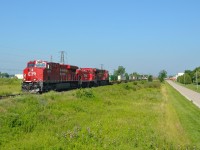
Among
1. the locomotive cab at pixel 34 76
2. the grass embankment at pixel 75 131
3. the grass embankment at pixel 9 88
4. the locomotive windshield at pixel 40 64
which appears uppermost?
the locomotive windshield at pixel 40 64

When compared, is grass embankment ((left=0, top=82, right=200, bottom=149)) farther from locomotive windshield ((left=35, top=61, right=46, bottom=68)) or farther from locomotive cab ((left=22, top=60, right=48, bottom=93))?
locomotive windshield ((left=35, top=61, right=46, bottom=68))

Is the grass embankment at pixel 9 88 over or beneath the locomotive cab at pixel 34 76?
beneath

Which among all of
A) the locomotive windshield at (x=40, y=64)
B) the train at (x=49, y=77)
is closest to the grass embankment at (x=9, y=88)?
the train at (x=49, y=77)

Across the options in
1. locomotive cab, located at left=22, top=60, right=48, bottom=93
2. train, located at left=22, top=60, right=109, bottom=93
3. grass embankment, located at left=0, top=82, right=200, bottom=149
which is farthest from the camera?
train, located at left=22, top=60, right=109, bottom=93

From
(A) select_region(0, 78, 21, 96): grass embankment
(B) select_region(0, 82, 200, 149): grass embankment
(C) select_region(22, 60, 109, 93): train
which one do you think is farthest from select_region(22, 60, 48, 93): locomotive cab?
(B) select_region(0, 82, 200, 149): grass embankment

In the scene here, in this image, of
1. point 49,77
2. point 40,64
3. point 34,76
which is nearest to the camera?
point 34,76

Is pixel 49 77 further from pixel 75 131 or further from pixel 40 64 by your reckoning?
pixel 75 131

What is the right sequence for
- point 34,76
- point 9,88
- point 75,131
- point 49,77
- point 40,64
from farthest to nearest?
point 9,88
point 49,77
point 40,64
point 34,76
point 75,131

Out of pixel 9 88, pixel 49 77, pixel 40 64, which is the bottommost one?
pixel 9 88

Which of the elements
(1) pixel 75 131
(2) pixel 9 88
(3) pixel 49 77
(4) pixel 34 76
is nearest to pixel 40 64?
(4) pixel 34 76

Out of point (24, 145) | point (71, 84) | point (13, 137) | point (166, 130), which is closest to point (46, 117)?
point (13, 137)

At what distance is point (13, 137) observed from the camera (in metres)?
12.4

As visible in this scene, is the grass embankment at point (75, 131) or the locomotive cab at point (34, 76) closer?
the grass embankment at point (75, 131)

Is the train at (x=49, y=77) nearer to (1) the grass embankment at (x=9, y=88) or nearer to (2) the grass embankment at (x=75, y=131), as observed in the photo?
(1) the grass embankment at (x=9, y=88)
